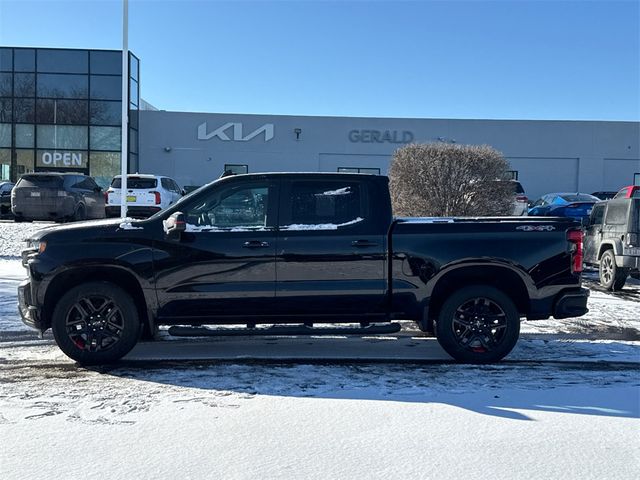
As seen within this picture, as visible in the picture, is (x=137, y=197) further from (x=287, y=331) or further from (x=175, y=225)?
(x=287, y=331)

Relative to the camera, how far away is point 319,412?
4.66 m

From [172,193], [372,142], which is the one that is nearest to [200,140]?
[372,142]

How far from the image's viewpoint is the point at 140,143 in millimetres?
32500

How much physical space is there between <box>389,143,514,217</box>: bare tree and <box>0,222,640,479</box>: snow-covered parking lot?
22.9 feet

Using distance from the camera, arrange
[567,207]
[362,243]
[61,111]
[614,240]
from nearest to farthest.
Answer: [362,243]
[614,240]
[567,207]
[61,111]

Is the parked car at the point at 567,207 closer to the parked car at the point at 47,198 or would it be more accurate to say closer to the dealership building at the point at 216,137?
the dealership building at the point at 216,137

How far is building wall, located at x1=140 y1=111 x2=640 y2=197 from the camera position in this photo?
32.6m

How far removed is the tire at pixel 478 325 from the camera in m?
6.09

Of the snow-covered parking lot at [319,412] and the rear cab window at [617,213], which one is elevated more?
the rear cab window at [617,213]

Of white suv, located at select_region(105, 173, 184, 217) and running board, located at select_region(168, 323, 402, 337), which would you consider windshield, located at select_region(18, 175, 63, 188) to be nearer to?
white suv, located at select_region(105, 173, 184, 217)

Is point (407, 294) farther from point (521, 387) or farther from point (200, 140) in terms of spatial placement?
point (200, 140)

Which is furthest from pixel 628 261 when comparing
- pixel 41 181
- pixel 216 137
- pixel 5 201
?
pixel 216 137

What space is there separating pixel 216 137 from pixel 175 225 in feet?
91.0

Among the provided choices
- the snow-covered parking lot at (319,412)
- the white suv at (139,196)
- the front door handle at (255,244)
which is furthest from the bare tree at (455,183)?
the front door handle at (255,244)
